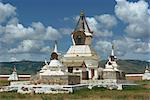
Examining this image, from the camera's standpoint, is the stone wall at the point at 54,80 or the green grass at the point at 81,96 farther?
the stone wall at the point at 54,80

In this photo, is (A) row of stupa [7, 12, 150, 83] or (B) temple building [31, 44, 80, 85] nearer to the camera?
(B) temple building [31, 44, 80, 85]

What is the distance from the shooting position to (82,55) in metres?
40.9

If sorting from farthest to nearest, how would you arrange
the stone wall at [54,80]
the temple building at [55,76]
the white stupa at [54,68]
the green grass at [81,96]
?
the white stupa at [54,68] < the temple building at [55,76] < the stone wall at [54,80] < the green grass at [81,96]

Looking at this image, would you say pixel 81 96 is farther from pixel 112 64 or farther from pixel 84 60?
pixel 112 64

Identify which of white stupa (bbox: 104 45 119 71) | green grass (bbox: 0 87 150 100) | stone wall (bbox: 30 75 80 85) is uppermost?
white stupa (bbox: 104 45 119 71)

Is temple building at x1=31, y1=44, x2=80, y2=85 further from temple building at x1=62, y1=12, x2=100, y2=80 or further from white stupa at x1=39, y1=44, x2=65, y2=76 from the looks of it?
temple building at x1=62, y1=12, x2=100, y2=80

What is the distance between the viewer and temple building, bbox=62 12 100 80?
39.6m

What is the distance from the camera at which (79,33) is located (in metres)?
42.7

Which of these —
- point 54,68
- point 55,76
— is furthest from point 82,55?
point 55,76

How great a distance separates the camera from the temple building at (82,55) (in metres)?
39.6

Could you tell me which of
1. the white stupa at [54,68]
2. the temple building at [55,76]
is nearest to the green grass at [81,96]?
the temple building at [55,76]

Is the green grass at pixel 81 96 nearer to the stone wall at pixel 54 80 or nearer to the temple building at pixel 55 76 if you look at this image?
the stone wall at pixel 54 80

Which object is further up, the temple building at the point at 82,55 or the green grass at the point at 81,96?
the temple building at the point at 82,55

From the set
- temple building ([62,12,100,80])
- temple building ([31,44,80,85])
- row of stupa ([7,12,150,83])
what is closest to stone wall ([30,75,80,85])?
temple building ([31,44,80,85])
